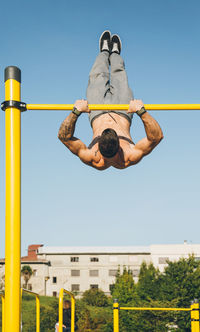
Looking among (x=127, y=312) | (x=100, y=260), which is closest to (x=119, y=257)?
(x=100, y=260)

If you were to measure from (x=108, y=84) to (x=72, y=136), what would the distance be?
1.52 m

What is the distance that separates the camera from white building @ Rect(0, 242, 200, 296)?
47.0 m

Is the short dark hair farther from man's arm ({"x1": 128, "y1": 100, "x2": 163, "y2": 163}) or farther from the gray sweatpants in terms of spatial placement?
the gray sweatpants

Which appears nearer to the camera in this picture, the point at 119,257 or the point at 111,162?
the point at 111,162

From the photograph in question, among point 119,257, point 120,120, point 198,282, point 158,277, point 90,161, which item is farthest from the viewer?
point 119,257

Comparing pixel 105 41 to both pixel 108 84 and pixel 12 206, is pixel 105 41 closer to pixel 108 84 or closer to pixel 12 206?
pixel 108 84

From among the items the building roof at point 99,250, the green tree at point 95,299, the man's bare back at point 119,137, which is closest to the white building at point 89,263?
the building roof at point 99,250

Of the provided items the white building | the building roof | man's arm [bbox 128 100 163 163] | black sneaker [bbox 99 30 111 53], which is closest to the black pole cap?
man's arm [bbox 128 100 163 163]

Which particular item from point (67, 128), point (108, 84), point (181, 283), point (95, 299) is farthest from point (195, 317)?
point (95, 299)

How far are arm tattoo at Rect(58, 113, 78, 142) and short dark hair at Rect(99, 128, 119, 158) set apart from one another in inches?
14.2

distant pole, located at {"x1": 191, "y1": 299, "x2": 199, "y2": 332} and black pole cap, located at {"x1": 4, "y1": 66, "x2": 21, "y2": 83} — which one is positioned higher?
black pole cap, located at {"x1": 4, "y1": 66, "x2": 21, "y2": 83}

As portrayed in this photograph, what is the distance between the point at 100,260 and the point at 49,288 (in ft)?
19.9

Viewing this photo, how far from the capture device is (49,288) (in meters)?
48.3

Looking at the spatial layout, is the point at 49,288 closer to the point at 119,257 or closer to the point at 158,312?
the point at 119,257
